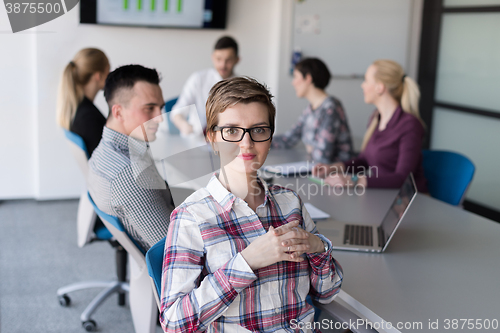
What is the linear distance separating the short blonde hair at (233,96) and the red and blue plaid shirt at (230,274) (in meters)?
0.17

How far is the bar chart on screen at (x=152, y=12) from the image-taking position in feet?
13.5

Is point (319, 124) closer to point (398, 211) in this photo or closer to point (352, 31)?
point (398, 211)

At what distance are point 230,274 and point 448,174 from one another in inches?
71.2

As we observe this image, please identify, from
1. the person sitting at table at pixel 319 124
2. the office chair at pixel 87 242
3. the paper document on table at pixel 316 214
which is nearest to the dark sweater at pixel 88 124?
the office chair at pixel 87 242

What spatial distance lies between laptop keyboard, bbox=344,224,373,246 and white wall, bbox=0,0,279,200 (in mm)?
2675

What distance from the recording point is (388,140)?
2.54m

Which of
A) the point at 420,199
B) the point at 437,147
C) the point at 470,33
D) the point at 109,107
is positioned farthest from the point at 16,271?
the point at 470,33

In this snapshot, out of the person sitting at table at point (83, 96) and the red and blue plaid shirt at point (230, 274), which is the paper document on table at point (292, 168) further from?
the red and blue plaid shirt at point (230, 274)

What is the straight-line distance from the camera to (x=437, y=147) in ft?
14.3

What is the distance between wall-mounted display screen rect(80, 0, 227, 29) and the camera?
4.08 meters

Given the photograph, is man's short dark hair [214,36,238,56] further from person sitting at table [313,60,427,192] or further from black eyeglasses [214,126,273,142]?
black eyeglasses [214,126,273,142]

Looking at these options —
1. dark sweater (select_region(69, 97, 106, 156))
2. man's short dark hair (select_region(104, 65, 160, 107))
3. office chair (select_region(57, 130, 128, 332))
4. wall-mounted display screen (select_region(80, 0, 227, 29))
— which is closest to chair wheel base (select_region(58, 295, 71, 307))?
office chair (select_region(57, 130, 128, 332))

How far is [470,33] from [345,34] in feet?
3.74

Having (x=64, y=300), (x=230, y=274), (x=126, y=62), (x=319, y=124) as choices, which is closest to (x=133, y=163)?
(x=230, y=274)
